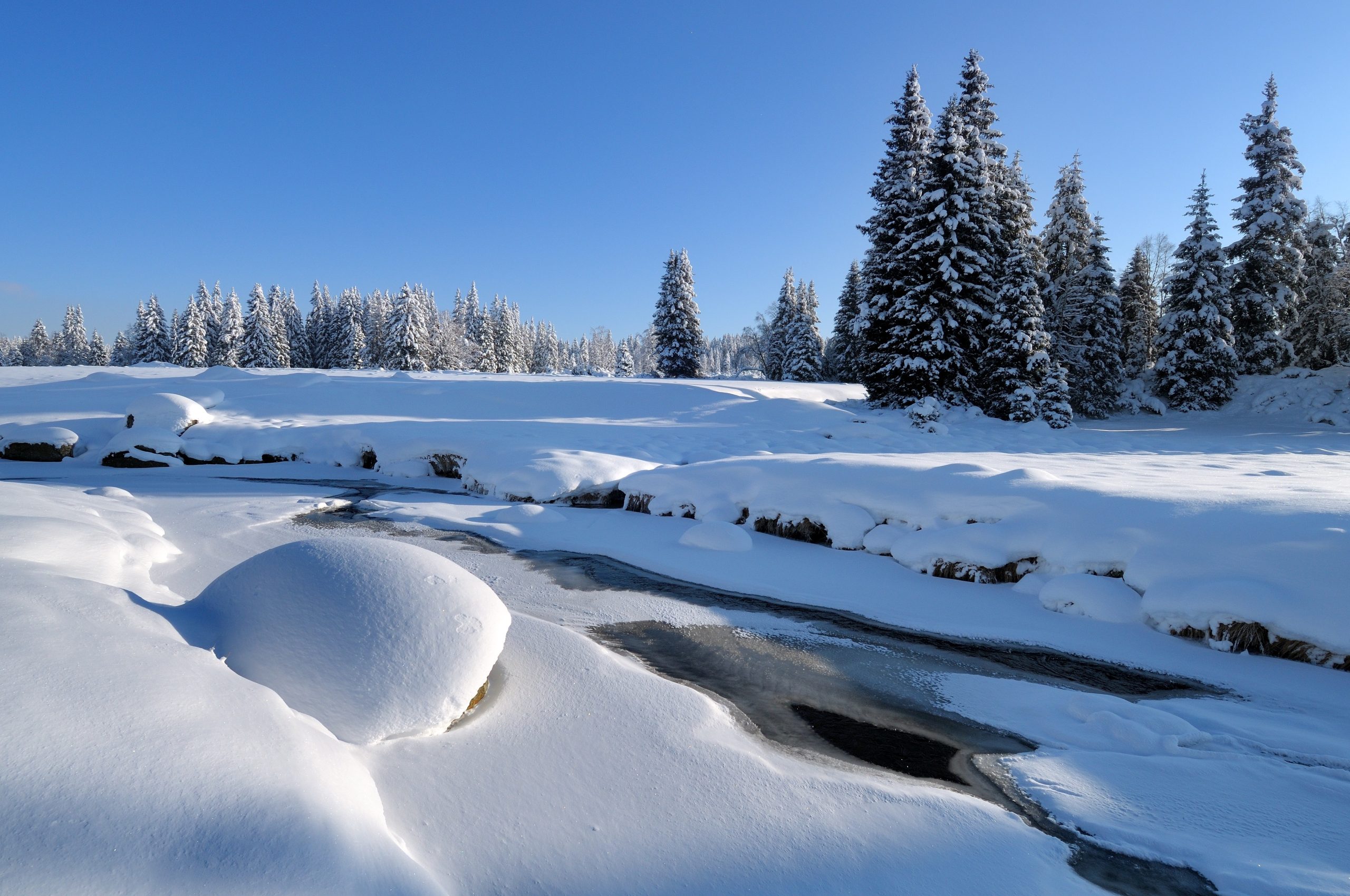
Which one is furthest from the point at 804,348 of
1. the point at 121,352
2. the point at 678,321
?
the point at 121,352

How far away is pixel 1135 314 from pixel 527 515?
92.2ft

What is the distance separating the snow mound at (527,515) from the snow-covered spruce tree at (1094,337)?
1995 centimetres

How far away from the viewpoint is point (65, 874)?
5.72 ft

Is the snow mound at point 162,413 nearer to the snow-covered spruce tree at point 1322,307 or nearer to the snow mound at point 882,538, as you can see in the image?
the snow mound at point 882,538

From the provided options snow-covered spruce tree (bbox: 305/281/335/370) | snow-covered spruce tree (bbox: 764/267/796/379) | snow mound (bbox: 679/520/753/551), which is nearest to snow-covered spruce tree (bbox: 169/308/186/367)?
snow-covered spruce tree (bbox: 305/281/335/370)

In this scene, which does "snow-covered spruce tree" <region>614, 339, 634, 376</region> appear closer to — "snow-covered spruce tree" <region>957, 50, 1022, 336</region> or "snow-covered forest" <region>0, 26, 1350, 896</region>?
"snow-covered spruce tree" <region>957, 50, 1022, 336</region>

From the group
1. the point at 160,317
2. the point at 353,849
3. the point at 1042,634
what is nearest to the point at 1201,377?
the point at 1042,634

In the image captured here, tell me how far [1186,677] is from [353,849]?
209 inches

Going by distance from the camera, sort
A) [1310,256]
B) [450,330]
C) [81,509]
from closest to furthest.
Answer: [81,509] < [1310,256] < [450,330]

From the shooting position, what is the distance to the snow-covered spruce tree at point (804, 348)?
37.0m

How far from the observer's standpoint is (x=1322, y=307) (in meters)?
22.2

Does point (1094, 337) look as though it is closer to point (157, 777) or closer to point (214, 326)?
point (157, 777)

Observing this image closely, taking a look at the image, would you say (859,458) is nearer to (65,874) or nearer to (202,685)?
(202,685)

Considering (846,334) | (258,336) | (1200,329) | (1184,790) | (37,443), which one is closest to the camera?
(1184,790)
